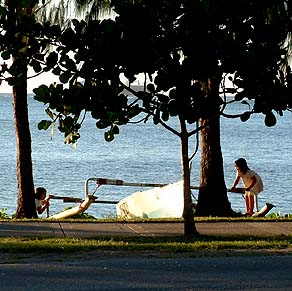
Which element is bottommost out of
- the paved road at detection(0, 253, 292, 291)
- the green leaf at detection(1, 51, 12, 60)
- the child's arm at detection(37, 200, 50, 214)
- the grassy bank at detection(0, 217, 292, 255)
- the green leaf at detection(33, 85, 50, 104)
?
the paved road at detection(0, 253, 292, 291)

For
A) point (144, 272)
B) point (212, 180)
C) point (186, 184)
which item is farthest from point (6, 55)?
point (212, 180)

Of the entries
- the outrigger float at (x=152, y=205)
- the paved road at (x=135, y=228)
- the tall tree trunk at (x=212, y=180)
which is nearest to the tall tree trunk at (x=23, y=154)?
the outrigger float at (x=152, y=205)

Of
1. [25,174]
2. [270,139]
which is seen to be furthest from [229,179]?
[270,139]

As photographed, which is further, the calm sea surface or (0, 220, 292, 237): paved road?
the calm sea surface

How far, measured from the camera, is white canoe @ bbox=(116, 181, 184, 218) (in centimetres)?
1898

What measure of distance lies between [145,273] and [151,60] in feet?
10.4

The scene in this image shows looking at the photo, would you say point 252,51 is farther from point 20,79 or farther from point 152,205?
point 152,205

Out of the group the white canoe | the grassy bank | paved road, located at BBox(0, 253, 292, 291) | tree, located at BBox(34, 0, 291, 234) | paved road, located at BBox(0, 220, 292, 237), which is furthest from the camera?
the white canoe

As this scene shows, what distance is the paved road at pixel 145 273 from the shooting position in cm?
904

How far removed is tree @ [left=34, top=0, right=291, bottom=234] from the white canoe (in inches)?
265

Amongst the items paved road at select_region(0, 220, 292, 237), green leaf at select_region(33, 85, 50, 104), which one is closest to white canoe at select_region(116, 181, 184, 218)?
paved road at select_region(0, 220, 292, 237)

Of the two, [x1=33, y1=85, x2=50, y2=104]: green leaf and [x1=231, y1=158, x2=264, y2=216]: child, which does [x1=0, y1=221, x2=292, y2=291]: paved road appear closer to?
[x1=33, y1=85, x2=50, y2=104]: green leaf

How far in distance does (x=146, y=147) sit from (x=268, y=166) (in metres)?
16.5

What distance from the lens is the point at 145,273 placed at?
9711 mm
